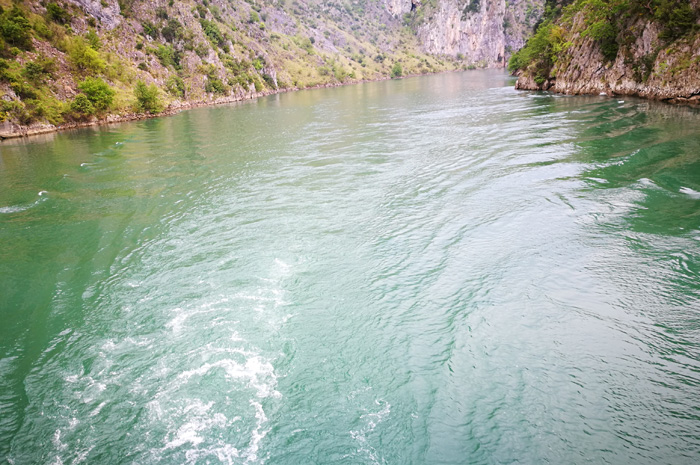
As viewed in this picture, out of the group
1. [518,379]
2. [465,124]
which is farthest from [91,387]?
[465,124]

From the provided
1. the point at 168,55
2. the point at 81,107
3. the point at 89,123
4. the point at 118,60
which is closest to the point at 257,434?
the point at 81,107

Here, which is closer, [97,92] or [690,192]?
[690,192]

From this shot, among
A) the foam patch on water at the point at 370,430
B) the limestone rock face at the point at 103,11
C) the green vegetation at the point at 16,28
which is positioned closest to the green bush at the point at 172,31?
the limestone rock face at the point at 103,11

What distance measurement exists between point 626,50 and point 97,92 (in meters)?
75.1

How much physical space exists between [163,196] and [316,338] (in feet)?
53.6

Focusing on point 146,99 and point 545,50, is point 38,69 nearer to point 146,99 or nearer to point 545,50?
point 146,99

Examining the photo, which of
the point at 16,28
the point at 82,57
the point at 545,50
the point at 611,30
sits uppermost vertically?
the point at 16,28

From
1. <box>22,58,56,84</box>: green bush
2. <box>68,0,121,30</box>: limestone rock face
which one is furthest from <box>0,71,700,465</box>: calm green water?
<box>68,0,121,30</box>: limestone rock face

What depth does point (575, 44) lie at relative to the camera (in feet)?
163

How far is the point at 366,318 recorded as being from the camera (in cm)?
1045

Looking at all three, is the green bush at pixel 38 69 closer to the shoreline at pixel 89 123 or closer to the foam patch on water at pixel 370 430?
the shoreline at pixel 89 123

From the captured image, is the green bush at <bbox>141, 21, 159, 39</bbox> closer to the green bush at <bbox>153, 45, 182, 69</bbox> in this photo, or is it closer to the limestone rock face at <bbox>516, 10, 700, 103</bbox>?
the green bush at <bbox>153, 45, 182, 69</bbox>

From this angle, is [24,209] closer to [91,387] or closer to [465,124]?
[91,387]

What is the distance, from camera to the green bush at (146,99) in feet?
213
